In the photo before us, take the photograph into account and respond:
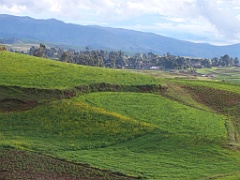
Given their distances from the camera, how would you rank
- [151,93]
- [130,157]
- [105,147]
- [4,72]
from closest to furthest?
[130,157] → [105,147] → [4,72] → [151,93]

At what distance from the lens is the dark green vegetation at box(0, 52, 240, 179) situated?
30.0 m

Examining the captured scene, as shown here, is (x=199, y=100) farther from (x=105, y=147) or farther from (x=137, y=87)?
(x=105, y=147)

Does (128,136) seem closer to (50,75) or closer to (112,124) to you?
(112,124)

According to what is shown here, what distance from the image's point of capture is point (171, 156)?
108ft

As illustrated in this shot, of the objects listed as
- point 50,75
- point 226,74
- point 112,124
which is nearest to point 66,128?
point 112,124

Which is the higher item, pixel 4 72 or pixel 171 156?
pixel 4 72

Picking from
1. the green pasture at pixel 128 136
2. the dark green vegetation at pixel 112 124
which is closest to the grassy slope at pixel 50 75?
the dark green vegetation at pixel 112 124

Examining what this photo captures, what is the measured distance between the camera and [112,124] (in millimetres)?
38469

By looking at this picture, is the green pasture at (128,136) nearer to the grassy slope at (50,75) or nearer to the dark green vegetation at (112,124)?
the dark green vegetation at (112,124)

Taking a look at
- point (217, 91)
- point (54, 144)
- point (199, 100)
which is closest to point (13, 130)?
point (54, 144)

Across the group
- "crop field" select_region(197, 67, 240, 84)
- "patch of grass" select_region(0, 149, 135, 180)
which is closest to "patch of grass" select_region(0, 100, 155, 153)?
"patch of grass" select_region(0, 149, 135, 180)

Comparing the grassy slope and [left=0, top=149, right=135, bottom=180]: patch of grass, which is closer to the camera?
[left=0, top=149, right=135, bottom=180]: patch of grass

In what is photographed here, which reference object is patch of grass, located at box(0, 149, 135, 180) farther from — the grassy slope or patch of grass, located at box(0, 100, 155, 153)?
the grassy slope

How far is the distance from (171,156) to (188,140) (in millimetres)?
3896
